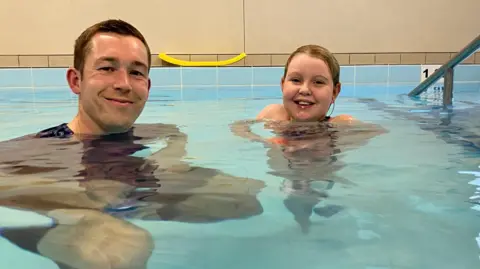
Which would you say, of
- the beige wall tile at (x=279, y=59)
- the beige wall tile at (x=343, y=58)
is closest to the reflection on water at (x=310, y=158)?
the beige wall tile at (x=279, y=59)

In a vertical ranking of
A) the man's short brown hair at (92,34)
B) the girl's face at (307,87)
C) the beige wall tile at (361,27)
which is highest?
the beige wall tile at (361,27)

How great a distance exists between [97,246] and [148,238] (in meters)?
0.09

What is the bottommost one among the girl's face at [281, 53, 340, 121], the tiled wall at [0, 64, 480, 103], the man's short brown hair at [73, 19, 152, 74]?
the tiled wall at [0, 64, 480, 103]

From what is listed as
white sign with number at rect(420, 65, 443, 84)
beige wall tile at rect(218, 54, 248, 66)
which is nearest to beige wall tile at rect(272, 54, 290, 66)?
beige wall tile at rect(218, 54, 248, 66)

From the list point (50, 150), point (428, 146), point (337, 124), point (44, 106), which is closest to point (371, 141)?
point (428, 146)

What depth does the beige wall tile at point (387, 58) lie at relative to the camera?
5.93 meters

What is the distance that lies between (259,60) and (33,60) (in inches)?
101

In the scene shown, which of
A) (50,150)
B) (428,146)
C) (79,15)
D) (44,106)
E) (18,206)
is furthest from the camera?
(79,15)

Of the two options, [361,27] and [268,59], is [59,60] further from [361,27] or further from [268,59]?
[361,27]

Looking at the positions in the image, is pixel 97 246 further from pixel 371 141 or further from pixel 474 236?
pixel 371 141

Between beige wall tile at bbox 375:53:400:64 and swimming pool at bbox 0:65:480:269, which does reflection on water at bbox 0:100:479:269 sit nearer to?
swimming pool at bbox 0:65:480:269

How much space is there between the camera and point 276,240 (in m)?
0.88

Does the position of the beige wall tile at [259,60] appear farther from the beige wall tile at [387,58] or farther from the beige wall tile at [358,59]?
the beige wall tile at [387,58]

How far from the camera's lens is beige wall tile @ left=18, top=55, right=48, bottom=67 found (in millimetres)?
5441
